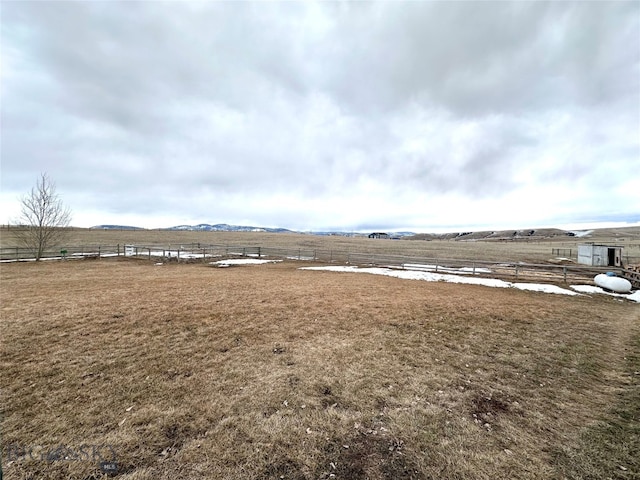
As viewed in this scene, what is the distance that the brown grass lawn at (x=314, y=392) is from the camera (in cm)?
324

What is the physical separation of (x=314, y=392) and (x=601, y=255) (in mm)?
→ 36288

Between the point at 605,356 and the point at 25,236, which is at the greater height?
the point at 25,236

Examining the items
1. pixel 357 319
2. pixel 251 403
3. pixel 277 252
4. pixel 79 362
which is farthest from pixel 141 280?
pixel 277 252

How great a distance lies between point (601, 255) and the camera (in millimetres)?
27922

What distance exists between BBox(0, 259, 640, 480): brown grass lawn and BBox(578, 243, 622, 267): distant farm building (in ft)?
81.7

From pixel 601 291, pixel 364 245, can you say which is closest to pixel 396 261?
pixel 601 291

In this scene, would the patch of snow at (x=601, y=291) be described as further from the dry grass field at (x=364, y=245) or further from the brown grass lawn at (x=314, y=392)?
the dry grass field at (x=364, y=245)

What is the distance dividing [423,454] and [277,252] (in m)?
29.8

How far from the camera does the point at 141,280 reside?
46.4ft

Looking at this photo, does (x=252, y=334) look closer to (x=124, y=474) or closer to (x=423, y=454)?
(x=124, y=474)

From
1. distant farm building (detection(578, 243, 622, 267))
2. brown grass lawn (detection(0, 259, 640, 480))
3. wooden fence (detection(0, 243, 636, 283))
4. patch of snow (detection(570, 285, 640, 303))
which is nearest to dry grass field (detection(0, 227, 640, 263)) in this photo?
wooden fence (detection(0, 243, 636, 283))

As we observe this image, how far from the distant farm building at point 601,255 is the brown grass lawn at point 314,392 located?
24.9 meters

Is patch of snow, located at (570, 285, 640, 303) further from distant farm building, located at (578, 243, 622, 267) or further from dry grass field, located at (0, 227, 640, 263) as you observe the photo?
dry grass field, located at (0, 227, 640, 263)

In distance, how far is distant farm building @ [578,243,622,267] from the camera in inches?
1056
